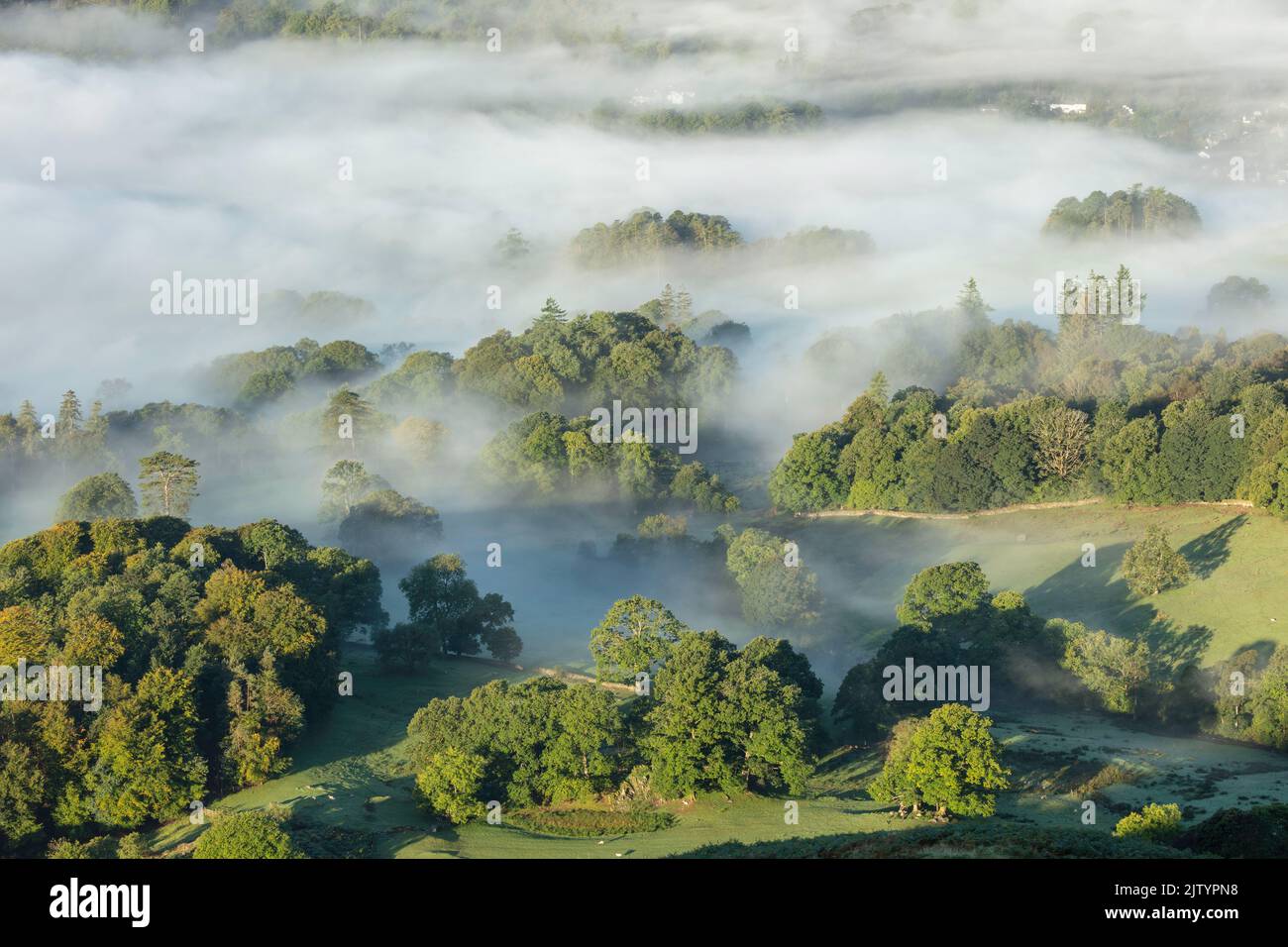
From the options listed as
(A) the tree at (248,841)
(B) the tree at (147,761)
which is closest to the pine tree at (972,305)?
(B) the tree at (147,761)

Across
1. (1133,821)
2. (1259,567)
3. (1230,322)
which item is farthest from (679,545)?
(1230,322)

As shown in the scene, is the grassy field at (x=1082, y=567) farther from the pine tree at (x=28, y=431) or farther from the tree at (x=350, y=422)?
the pine tree at (x=28, y=431)

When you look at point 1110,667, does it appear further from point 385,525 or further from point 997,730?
point 385,525

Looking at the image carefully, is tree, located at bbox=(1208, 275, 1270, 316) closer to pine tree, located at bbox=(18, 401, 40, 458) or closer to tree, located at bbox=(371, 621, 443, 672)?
tree, located at bbox=(371, 621, 443, 672)

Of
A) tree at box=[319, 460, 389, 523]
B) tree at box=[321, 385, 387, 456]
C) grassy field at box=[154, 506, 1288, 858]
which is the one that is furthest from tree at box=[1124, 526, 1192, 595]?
tree at box=[321, 385, 387, 456]

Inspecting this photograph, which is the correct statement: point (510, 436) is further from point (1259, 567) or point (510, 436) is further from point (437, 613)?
point (1259, 567)

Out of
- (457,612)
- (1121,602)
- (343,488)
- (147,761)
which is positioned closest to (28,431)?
(343,488)

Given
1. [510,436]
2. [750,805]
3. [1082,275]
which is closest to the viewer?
[750,805]
